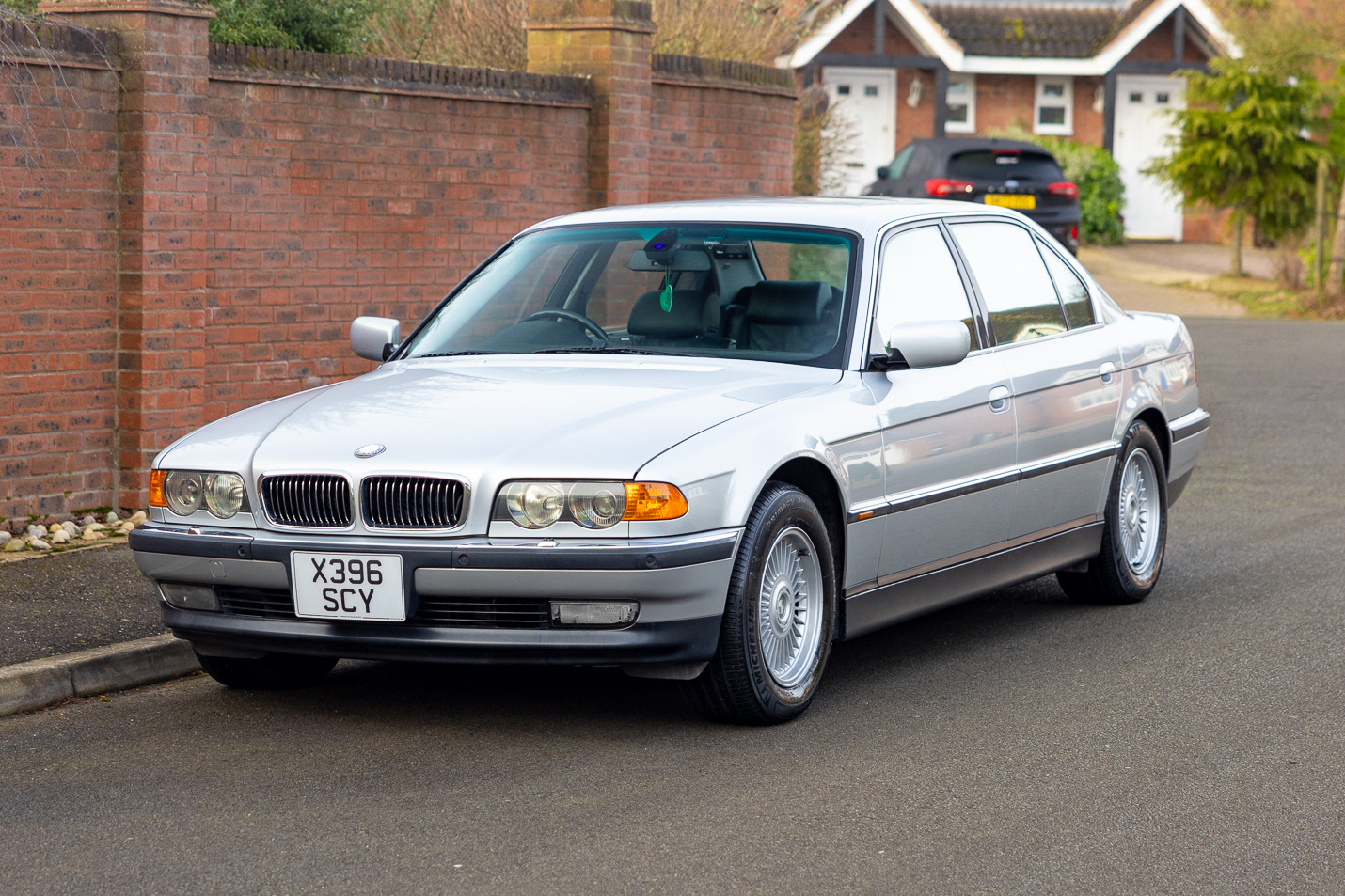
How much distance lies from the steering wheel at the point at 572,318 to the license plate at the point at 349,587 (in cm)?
154

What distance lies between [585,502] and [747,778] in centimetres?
86

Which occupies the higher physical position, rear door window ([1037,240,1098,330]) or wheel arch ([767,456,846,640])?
rear door window ([1037,240,1098,330])

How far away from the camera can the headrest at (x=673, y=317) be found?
21.0 ft

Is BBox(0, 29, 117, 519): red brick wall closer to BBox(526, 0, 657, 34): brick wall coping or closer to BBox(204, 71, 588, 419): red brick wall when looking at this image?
BBox(204, 71, 588, 419): red brick wall

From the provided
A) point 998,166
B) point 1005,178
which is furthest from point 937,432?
point 998,166

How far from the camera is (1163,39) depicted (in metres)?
36.3

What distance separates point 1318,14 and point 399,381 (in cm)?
2649

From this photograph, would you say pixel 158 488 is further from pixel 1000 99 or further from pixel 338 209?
pixel 1000 99

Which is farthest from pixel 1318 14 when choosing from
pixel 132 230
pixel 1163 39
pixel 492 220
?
pixel 132 230

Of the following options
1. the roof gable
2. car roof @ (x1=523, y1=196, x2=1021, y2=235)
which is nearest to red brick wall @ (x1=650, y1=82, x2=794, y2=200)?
car roof @ (x1=523, y1=196, x2=1021, y2=235)

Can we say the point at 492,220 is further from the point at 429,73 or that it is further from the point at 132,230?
the point at 132,230

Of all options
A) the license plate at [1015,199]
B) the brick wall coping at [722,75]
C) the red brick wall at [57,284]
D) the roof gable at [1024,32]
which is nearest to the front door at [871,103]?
the roof gable at [1024,32]

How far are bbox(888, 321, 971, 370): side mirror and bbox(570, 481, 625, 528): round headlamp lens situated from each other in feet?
4.45

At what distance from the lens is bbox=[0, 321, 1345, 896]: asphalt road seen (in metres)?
4.35
